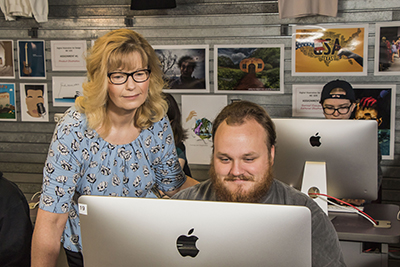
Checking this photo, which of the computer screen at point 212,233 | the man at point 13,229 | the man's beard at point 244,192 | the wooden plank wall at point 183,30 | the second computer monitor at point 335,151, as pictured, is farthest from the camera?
the wooden plank wall at point 183,30

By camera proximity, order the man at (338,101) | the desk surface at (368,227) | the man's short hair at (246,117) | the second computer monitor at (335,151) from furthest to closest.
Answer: the man at (338,101) → the desk surface at (368,227) → the second computer monitor at (335,151) → the man's short hair at (246,117)

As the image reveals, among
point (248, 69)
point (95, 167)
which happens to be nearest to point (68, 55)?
point (248, 69)

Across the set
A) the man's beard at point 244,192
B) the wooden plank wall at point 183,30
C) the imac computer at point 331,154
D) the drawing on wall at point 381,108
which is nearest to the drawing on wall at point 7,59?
the wooden plank wall at point 183,30

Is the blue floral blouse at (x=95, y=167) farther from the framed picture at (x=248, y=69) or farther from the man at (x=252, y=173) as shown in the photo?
the framed picture at (x=248, y=69)

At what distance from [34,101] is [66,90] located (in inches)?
16.8

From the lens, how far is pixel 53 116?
459cm

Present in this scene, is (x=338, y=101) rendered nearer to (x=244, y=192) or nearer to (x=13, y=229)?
(x=244, y=192)

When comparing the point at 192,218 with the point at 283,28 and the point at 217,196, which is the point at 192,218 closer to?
the point at 217,196

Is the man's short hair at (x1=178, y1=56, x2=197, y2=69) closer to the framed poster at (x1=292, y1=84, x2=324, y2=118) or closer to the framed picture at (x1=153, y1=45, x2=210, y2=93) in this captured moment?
the framed picture at (x1=153, y1=45, x2=210, y2=93)

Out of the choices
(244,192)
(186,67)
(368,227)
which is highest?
(186,67)

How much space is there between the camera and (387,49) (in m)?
3.74

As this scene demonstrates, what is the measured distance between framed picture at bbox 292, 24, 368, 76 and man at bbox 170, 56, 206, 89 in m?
1.00

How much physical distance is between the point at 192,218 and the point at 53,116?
406 cm

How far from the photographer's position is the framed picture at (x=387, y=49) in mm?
3707
